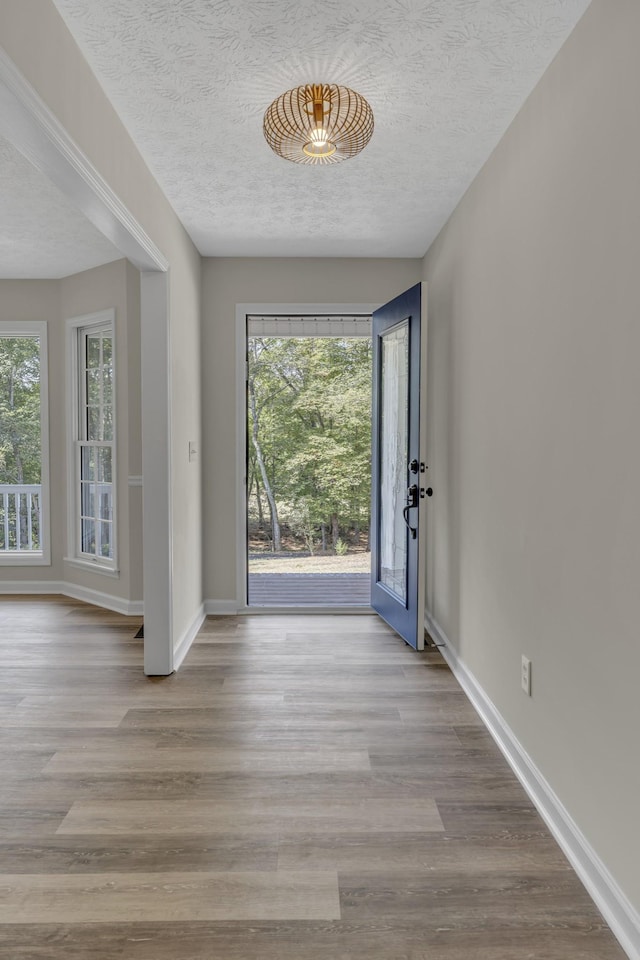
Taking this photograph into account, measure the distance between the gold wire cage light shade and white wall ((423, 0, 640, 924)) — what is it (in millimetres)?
654

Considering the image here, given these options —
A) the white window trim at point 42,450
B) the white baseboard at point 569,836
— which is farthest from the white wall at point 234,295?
the white baseboard at point 569,836

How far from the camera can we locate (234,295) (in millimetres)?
4453

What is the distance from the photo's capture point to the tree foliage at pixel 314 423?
8156 millimetres

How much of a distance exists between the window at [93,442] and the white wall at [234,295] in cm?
80

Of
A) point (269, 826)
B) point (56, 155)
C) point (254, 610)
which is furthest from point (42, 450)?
point (269, 826)

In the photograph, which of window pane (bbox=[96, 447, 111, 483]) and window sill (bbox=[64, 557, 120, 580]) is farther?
window pane (bbox=[96, 447, 111, 483])

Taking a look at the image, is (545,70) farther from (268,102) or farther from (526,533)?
(526,533)

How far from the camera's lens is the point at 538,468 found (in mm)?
2223

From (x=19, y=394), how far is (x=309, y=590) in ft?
10.1

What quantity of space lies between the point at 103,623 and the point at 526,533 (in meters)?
3.20

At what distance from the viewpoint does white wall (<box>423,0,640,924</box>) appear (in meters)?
1.61

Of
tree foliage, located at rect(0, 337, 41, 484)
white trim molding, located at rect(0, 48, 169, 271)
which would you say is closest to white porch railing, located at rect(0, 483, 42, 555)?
tree foliage, located at rect(0, 337, 41, 484)

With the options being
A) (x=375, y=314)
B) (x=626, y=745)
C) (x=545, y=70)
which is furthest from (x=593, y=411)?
(x=375, y=314)

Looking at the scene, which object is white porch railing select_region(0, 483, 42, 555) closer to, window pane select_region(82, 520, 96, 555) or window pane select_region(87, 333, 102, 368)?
window pane select_region(82, 520, 96, 555)
